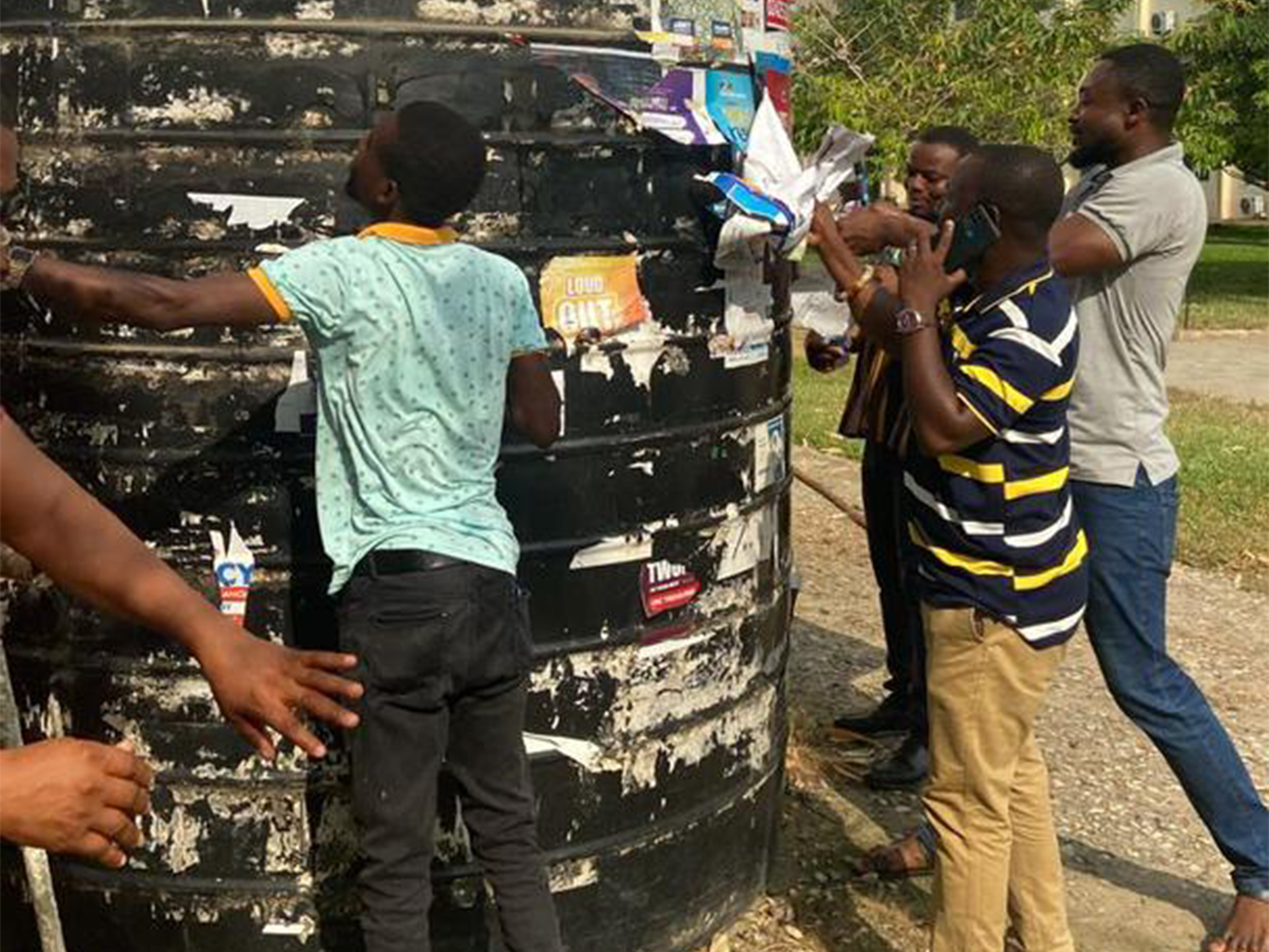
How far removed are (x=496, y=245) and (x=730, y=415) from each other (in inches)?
27.9

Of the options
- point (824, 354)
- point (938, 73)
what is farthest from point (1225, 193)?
point (824, 354)

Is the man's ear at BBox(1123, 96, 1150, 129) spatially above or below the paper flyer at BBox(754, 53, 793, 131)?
below

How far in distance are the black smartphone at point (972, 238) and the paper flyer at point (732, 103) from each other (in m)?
0.53

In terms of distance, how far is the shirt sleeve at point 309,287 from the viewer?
2.60 metres

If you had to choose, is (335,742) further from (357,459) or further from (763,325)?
(763,325)

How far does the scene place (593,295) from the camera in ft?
10.3

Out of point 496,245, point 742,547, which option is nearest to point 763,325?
point 742,547

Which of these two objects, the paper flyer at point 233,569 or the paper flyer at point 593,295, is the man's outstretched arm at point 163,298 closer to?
the paper flyer at point 233,569

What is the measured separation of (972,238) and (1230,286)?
2447 centimetres

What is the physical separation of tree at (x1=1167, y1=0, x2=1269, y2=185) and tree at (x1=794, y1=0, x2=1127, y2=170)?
705 cm

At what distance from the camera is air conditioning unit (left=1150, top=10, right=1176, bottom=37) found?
3136cm

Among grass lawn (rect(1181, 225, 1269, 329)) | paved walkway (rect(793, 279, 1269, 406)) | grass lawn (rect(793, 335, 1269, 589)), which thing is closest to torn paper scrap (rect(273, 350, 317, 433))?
grass lawn (rect(793, 335, 1269, 589))

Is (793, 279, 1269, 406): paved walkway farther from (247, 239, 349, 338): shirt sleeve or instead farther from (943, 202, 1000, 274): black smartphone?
(247, 239, 349, 338): shirt sleeve

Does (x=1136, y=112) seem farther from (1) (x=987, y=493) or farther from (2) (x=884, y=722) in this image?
(2) (x=884, y=722)
